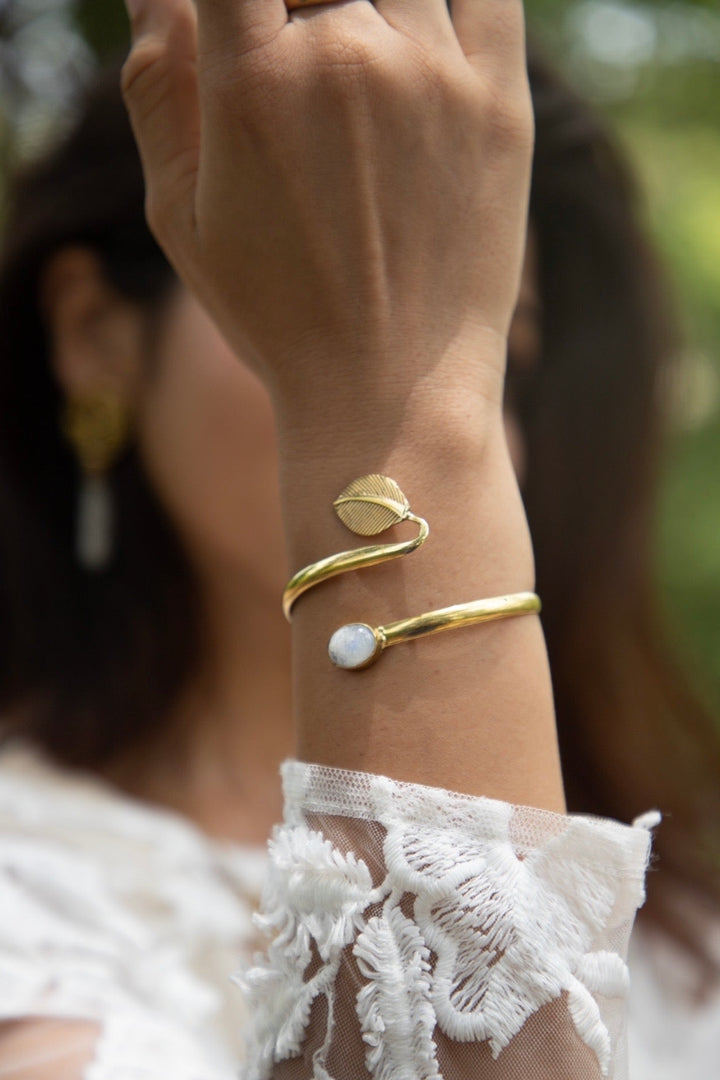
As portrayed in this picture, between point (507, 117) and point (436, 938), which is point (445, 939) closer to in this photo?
point (436, 938)

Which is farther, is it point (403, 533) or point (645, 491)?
point (645, 491)

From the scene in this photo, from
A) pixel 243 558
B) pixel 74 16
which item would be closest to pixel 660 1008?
pixel 243 558

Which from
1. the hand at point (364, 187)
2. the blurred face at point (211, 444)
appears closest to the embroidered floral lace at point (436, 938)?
the hand at point (364, 187)

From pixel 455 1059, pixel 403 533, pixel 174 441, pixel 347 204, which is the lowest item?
pixel 174 441

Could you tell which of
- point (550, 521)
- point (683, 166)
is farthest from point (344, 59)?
point (683, 166)

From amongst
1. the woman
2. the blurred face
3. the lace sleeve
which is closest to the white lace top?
the lace sleeve

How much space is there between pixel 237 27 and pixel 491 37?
210mm

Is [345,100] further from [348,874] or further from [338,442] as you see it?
[348,874]

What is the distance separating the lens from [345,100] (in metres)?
0.73

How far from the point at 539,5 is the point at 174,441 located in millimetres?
3158

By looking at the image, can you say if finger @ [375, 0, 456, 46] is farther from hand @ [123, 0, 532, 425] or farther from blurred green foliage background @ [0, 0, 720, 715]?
blurred green foliage background @ [0, 0, 720, 715]

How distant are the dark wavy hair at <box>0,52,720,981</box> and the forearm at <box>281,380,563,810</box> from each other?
1126mm

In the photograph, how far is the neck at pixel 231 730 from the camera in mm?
1774

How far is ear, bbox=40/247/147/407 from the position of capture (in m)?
1.79
